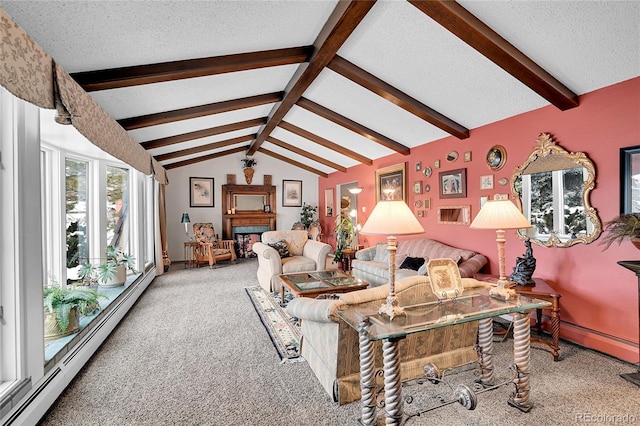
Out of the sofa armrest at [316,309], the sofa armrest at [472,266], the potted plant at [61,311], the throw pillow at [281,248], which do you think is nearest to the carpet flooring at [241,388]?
the potted plant at [61,311]

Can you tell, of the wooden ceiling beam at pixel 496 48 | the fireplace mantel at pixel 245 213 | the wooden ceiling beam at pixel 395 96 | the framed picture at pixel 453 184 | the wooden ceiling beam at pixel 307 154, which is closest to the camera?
the wooden ceiling beam at pixel 496 48

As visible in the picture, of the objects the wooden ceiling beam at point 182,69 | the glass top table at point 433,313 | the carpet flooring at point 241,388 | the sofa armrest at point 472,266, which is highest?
the wooden ceiling beam at point 182,69

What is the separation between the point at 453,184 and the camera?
4266mm

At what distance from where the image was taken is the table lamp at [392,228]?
1729 mm

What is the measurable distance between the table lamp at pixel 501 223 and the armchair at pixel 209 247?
556cm

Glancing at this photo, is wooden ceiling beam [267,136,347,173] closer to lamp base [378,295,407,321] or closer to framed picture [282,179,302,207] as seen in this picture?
framed picture [282,179,302,207]

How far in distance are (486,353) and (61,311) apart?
129 inches

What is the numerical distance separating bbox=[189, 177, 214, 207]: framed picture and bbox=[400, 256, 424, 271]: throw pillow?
17.9 feet

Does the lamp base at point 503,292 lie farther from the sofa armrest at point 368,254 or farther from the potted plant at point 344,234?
the potted plant at point 344,234

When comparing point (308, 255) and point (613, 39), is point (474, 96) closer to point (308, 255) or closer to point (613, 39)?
point (613, 39)

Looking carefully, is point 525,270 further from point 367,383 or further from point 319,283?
point 319,283

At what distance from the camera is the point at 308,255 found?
512cm

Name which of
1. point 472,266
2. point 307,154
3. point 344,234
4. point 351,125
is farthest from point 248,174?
point 472,266

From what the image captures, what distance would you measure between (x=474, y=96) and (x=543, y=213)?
4.70 feet
